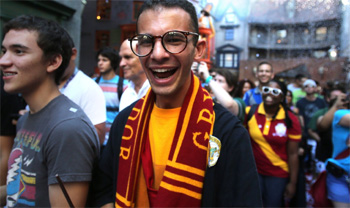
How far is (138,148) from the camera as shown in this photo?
1.24 meters

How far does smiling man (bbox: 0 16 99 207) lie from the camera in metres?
1.24

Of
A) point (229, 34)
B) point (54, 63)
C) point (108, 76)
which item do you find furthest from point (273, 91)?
point (54, 63)

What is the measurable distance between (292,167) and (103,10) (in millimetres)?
3050

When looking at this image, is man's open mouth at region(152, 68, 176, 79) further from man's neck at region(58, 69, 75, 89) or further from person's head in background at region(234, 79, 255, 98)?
person's head in background at region(234, 79, 255, 98)

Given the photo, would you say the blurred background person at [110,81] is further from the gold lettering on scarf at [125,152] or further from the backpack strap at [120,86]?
the gold lettering on scarf at [125,152]

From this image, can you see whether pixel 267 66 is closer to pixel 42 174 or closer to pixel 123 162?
pixel 123 162

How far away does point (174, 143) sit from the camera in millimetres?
1174

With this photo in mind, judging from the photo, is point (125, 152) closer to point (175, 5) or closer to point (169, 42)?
point (169, 42)

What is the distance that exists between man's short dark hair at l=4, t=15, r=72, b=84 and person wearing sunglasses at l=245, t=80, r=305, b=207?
2477 millimetres

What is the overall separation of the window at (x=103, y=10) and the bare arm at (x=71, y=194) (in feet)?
6.64

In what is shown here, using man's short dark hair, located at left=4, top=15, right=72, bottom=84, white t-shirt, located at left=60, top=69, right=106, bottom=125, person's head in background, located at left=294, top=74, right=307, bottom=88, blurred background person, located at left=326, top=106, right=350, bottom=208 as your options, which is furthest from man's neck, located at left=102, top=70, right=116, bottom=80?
person's head in background, located at left=294, top=74, right=307, bottom=88

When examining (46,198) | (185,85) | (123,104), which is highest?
(185,85)

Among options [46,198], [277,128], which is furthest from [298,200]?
[46,198]

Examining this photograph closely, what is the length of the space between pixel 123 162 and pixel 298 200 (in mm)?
2808
